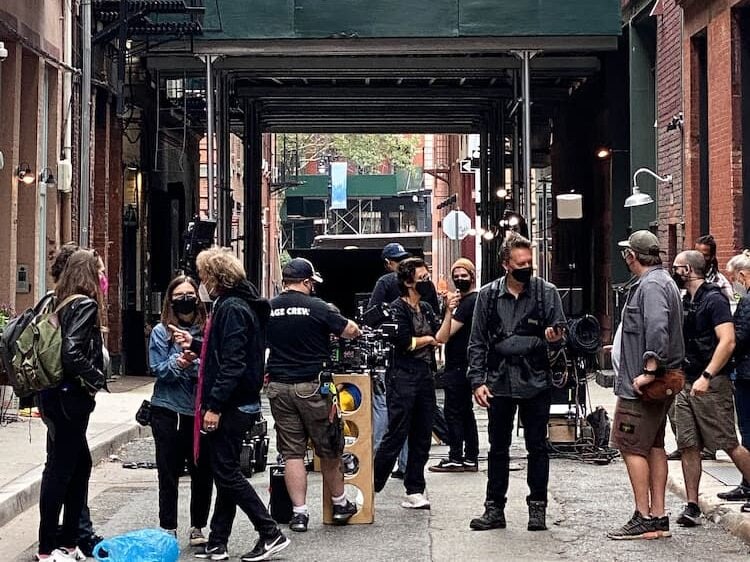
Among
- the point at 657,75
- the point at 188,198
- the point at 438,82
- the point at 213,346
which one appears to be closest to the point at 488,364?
the point at 213,346

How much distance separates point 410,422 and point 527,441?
139 centimetres

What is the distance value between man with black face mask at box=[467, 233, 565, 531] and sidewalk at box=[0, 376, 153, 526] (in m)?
3.63

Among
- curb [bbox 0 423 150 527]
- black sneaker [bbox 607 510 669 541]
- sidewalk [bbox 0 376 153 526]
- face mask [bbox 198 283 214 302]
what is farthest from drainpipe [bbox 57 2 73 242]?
black sneaker [bbox 607 510 669 541]

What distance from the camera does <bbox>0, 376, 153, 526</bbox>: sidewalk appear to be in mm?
10711

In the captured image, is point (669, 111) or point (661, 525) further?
point (669, 111)

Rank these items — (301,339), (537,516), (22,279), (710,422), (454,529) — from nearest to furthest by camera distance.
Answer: (301,339)
(537,516)
(454,529)
(710,422)
(22,279)

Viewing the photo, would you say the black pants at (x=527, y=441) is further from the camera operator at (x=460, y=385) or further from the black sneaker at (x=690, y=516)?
the camera operator at (x=460, y=385)

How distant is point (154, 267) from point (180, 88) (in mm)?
4209

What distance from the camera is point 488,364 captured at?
31.3ft

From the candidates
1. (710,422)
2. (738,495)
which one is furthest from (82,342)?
(738,495)

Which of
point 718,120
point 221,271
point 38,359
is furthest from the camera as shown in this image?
point 718,120

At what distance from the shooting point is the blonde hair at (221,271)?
28.1 feet

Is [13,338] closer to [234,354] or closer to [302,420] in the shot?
[234,354]

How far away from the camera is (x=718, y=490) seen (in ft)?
35.2
